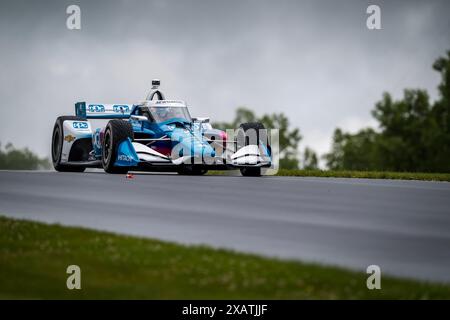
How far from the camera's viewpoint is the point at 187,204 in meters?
15.8

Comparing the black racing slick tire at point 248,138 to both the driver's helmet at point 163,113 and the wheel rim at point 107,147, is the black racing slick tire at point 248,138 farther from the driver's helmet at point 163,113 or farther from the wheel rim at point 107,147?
the wheel rim at point 107,147

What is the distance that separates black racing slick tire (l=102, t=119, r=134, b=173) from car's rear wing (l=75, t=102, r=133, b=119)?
4.53 meters

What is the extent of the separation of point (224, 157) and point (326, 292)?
45.5 feet

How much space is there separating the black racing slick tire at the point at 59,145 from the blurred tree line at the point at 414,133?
210 feet

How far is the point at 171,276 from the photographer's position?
10.2m

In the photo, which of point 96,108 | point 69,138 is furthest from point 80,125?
point 96,108

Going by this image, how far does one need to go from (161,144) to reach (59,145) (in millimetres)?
4594

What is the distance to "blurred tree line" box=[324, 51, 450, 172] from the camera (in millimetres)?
90875

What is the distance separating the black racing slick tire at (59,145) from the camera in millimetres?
27547

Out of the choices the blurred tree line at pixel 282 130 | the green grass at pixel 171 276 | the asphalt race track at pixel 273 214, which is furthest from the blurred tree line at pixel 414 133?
the green grass at pixel 171 276

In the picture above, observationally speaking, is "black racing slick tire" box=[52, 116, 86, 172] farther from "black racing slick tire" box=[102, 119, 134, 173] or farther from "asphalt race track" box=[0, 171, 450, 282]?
"asphalt race track" box=[0, 171, 450, 282]

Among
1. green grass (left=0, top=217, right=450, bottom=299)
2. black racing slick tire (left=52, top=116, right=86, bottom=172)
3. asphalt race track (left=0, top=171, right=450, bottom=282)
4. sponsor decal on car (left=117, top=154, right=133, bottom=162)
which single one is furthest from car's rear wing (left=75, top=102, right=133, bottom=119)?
green grass (left=0, top=217, right=450, bottom=299)
